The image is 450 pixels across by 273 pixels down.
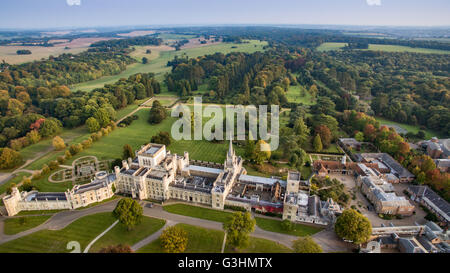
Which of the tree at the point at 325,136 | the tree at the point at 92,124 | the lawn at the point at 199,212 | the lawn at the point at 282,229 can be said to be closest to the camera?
the lawn at the point at 282,229

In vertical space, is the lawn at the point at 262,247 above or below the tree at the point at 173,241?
below

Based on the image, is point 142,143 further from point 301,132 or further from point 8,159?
point 301,132

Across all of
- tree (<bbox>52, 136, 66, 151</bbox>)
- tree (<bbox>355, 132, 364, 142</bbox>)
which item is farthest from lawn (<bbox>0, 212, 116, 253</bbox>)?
tree (<bbox>355, 132, 364, 142</bbox>)

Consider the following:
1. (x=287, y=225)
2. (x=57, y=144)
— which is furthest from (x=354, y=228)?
(x=57, y=144)

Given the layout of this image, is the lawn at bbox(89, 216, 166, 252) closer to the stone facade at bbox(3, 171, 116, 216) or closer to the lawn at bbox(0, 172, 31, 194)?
the stone facade at bbox(3, 171, 116, 216)

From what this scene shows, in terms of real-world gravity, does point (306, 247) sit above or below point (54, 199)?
above

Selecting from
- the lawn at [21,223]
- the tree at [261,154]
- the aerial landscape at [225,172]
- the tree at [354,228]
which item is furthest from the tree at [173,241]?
the tree at [261,154]

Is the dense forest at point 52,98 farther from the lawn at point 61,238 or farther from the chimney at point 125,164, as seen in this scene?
the lawn at point 61,238
